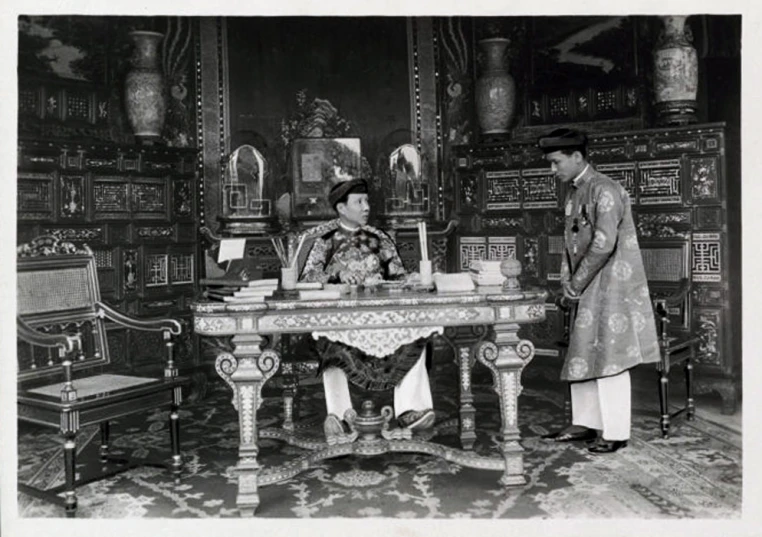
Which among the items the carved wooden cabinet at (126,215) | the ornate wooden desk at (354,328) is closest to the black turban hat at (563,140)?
the ornate wooden desk at (354,328)

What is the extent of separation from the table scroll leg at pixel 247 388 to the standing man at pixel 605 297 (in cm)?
175

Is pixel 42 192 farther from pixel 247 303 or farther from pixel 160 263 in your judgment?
pixel 247 303

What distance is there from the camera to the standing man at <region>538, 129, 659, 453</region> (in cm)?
441

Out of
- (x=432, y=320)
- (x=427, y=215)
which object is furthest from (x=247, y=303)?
(x=427, y=215)

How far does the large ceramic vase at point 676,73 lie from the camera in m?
5.68

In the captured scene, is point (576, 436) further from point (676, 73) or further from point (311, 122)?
point (311, 122)

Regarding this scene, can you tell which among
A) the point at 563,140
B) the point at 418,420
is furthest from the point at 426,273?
the point at 563,140

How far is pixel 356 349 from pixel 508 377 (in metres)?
0.91

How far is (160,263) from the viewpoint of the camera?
6164mm

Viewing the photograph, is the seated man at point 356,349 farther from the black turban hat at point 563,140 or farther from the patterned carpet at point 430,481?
the black turban hat at point 563,140

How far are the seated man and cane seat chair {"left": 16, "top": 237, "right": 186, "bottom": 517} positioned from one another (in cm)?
83

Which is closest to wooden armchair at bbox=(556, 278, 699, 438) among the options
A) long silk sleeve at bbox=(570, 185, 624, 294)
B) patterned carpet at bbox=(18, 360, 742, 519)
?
patterned carpet at bbox=(18, 360, 742, 519)

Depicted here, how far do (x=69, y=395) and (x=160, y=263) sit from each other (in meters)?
2.48
